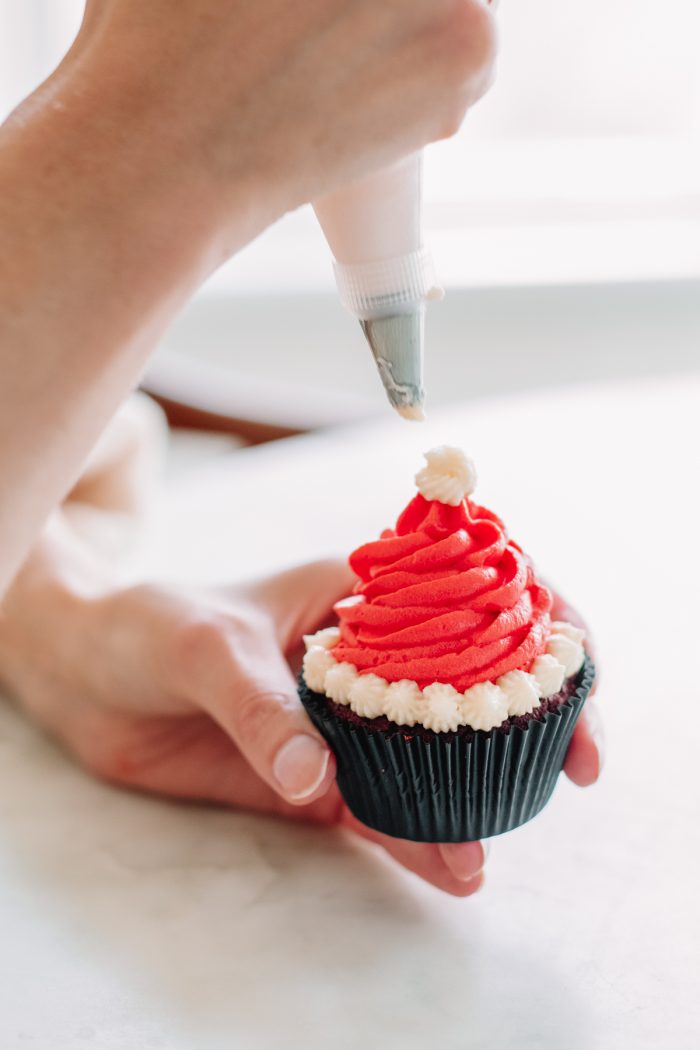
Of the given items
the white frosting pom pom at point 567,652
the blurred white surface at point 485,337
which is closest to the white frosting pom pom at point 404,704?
the white frosting pom pom at point 567,652

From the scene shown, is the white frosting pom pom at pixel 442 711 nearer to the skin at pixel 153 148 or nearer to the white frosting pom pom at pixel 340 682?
the white frosting pom pom at pixel 340 682

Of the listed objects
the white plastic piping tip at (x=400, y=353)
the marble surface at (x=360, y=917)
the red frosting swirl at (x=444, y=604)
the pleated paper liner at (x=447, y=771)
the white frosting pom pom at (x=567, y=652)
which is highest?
the white plastic piping tip at (x=400, y=353)

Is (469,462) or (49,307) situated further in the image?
(469,462)

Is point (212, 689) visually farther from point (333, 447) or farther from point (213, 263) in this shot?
point (333, 447)

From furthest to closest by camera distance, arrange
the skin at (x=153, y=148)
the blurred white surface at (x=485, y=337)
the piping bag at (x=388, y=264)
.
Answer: the blurred white surface at (x=485, y=337), the piping bag at (x=388, y=264), the skin at (x=153, y=148)

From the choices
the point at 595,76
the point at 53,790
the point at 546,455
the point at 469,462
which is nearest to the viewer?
the point at 469,462

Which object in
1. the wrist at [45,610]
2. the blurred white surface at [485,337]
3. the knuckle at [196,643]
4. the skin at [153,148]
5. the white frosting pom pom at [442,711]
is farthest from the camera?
the blurred white surface at [485,337]

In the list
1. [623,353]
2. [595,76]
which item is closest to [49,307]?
[595,76]
